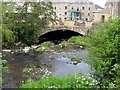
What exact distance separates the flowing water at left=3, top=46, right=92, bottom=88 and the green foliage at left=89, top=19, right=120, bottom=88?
1658mm

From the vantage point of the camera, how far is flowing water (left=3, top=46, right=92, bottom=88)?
902cm

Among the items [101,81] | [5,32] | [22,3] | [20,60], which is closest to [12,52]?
[5,32]

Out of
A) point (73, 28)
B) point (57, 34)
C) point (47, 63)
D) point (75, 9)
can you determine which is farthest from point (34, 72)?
point (75, 9)

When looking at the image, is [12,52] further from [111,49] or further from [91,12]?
[91,12]

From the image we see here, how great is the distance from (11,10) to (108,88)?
32.8ft

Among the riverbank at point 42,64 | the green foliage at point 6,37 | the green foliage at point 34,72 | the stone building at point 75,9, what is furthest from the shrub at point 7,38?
the stone building at point 75,9

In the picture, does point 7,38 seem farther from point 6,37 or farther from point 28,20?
point 28,20

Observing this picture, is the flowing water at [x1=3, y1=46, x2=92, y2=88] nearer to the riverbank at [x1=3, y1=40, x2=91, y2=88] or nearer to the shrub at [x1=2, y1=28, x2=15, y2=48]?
the riverbank at [x1=3, y1=40, x2=91, y2=88]

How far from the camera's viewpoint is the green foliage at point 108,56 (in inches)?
265

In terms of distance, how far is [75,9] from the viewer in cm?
3133

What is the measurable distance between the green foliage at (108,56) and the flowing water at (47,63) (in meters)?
1.66

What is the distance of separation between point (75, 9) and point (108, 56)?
2472 centimetres

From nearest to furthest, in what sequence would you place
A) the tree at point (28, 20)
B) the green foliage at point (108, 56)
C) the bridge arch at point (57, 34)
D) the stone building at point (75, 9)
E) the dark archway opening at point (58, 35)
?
the green foliage at point (108, 56) → the tree at point (28, 20) → the bridge arch at point (57, 34) → the dark archway opening at point (58, 35) → the stone building at point (75, 9)

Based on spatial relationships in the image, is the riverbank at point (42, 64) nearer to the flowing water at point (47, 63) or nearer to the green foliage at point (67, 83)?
the flowing water at point (47, 63)
